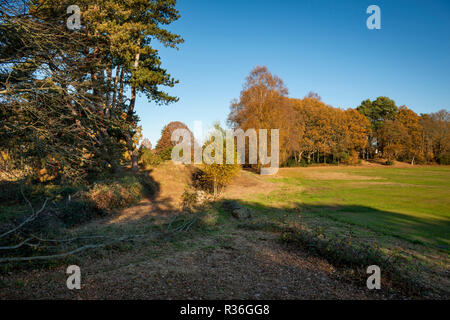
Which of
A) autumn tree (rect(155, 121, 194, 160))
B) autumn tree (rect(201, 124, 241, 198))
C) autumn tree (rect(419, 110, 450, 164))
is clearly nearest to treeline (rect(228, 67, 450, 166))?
autumn tree (rect(419, 110, 450, 164))

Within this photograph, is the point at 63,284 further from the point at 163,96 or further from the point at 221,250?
the point at 163,96

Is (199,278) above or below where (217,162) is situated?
below

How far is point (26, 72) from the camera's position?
196 inches

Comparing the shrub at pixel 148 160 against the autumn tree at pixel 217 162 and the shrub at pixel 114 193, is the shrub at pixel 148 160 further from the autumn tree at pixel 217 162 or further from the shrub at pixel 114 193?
the shrub at pixel 114 193

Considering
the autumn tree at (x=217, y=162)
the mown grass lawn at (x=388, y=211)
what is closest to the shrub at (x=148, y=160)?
the autumn tree at (x=217, y=162)

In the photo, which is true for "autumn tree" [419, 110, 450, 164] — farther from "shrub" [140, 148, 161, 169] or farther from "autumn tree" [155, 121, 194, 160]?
"shrub" [140, 148, 161, 169]

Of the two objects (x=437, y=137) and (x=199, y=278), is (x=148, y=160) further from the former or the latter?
(x=437, y=137)

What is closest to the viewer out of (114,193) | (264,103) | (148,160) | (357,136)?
(114,193)

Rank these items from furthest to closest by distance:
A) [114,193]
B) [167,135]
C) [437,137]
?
[167,135]
[437,137]
[114,193]

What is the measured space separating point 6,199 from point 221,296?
11.4 meters

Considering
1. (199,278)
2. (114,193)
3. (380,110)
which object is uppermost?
(380,110)

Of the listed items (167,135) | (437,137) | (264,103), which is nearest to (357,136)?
(437,137)

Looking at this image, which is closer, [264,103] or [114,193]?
[114,193]
